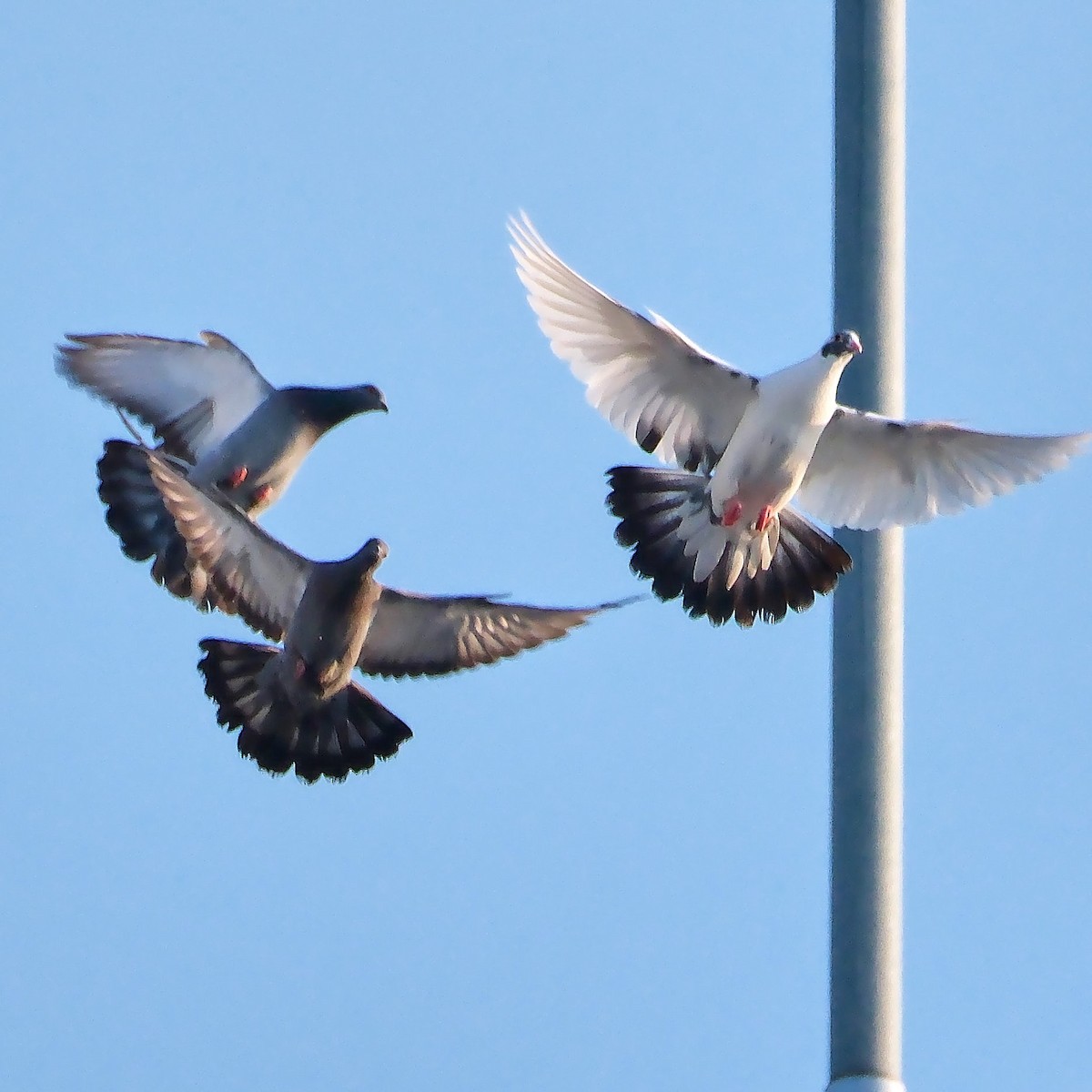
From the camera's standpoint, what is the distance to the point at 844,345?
7.38 meters

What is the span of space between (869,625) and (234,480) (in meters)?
5.01

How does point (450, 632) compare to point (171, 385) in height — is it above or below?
below

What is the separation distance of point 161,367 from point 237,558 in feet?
7.22

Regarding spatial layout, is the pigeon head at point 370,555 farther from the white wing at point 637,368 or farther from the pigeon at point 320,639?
the white wing at point 637,368

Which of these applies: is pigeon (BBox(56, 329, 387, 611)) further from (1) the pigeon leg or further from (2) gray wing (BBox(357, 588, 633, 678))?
(1) the pigeon leg

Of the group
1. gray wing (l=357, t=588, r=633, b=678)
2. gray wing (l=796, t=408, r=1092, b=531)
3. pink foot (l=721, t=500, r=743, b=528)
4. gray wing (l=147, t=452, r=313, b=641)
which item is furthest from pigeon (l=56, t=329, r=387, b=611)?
gray wing (l=796, t=408, r=1092, b=531)

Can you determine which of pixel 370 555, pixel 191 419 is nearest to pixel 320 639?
pixel 370 555

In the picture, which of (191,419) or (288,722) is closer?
(288,722)

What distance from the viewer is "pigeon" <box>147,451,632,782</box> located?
28.9 feet

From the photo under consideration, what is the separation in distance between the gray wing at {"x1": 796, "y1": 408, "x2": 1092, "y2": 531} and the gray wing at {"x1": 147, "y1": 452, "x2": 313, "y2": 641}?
2.36 metres

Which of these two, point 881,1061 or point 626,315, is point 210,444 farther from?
point 881,1061

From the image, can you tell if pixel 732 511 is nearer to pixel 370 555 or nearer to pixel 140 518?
pixel 370 555

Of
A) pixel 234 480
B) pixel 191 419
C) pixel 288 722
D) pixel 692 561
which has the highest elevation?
pixel 191 419

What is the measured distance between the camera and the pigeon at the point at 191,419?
10219 millimetres
